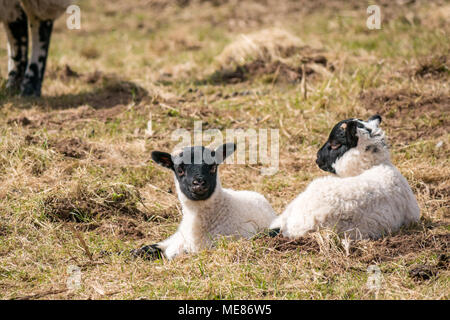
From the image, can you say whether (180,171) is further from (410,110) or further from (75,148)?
(410,110)

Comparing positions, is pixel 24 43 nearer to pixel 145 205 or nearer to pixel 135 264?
pixel 145 205

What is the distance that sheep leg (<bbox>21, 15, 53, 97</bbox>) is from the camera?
9.97 metres

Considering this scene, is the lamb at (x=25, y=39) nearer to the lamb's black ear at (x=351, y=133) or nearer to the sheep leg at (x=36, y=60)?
the sheep leg at (x=36, y=60)

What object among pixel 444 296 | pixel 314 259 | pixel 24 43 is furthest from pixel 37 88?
pixel 444 296

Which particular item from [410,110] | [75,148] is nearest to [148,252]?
[75,148]

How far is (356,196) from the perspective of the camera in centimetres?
523

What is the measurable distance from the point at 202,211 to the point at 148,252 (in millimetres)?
613

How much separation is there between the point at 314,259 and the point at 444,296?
106 cm

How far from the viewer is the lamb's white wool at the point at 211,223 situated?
5.65m

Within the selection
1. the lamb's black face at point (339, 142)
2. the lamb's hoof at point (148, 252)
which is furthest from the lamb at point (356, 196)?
the lamb's hoof at point (148, 252)

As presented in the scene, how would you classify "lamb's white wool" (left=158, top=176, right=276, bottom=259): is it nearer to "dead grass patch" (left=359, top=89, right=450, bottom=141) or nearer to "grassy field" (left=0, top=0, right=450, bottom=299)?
"grassy field" (left=0, top=0, right=450, bottom=299)

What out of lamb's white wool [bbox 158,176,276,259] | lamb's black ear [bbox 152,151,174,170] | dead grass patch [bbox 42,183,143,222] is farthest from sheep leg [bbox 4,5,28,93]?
lamb's white wool [bbox 158,176,276,259]

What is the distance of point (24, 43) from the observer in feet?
33.2

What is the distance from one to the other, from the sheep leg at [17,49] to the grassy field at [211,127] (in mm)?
447
